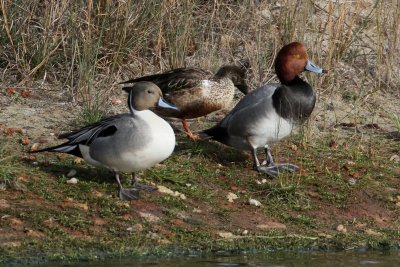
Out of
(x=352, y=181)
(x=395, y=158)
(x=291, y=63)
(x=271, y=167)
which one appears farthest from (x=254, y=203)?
(x=395, y=158)

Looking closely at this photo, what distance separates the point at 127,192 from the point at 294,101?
66.5 inches

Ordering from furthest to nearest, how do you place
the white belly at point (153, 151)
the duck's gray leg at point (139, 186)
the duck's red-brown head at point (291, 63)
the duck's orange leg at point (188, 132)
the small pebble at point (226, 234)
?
the duck's orange leg at point (188, 132) < the duck's red-brown head at point (291, 63) < the duck's gray leg at point (139, 186) < the white belly at point (153, 151) < the small pebble at point (226, 234)

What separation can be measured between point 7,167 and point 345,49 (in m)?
4.40

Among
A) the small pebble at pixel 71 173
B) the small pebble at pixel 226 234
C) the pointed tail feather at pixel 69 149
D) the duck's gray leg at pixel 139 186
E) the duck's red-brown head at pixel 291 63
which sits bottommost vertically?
the small pebble at pixel 71 173

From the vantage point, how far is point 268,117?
771 centimetres

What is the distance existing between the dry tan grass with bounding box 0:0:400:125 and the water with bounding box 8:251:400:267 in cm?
288

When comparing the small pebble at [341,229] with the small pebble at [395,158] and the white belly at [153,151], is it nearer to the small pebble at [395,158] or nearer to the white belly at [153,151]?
the white belly at [153,151]

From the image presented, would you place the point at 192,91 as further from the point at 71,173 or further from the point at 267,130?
the point at 71,173

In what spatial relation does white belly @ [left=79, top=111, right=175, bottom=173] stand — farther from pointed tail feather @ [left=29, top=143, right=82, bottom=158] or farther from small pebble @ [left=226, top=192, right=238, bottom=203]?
small pebble @ [left=226, top=192, right=238, bottom=203]

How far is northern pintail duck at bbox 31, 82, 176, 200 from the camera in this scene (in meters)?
6.58

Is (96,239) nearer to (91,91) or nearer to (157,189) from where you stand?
(157,189)

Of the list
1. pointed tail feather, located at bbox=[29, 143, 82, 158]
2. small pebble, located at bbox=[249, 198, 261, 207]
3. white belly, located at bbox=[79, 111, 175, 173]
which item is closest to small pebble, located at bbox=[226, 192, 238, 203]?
small pebble, located at bbox=[249, 198, 261, 207]

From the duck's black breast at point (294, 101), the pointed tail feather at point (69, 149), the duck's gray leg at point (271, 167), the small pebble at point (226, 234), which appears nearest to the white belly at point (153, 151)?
the pointed tail feather at point (69, 149)

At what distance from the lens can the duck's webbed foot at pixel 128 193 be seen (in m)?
6.72
